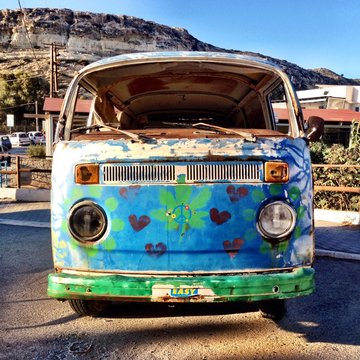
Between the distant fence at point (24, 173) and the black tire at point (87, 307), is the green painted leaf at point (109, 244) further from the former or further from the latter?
the distant fence at point (24, 173)

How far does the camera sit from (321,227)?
27.6 feet

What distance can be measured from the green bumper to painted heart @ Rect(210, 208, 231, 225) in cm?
37

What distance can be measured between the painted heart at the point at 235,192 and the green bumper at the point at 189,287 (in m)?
0.53

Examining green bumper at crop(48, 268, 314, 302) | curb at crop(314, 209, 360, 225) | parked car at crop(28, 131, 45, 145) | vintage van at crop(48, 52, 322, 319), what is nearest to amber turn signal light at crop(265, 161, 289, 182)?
vintage van at crop(48, 52, 322, 319)

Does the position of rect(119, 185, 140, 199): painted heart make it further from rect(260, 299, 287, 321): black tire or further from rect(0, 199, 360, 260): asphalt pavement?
rect(0, 199, 360, 260): asphalt pavement

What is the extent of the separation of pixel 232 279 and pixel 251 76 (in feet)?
6.62

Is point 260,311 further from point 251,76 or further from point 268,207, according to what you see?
point 251,76

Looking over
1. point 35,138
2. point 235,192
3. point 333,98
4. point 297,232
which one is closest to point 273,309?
point 297,232

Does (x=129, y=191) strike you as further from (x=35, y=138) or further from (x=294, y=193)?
(x=35, y=138)

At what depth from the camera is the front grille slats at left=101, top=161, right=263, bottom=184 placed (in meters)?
3.08

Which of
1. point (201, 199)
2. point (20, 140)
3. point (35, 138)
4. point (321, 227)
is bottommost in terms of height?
point (321, 227)

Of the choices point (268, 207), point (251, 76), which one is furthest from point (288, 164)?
point (251, 76)

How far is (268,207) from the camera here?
3104 millimetres

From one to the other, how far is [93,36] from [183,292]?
4646 inches
